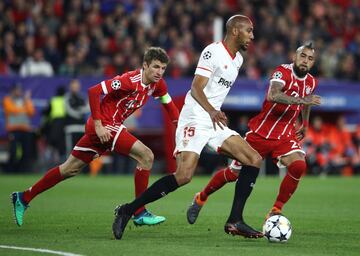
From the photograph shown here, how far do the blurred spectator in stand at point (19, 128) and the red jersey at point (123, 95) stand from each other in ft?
33.8

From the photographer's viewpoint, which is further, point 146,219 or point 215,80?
point 146,219

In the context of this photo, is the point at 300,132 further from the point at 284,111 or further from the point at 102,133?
the point at 102,133

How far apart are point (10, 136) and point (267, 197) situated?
305 inches

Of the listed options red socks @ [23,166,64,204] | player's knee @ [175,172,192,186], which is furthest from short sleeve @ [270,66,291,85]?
red socks @ [23,166,64,204]

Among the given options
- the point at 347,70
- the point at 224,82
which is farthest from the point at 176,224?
the point at 347,70

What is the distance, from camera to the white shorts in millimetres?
9516

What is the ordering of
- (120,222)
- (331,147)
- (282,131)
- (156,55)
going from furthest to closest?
(331,147) < (282,131) < (156,55) < (120,222)

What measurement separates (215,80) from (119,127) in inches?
50.5

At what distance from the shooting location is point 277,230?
9.02 metres

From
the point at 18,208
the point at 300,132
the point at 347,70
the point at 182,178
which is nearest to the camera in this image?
the point at 182,178

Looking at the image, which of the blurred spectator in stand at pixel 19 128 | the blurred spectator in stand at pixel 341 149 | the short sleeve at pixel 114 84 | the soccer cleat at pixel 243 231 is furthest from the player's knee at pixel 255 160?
the blurred spectator in stand at pixel 341 149

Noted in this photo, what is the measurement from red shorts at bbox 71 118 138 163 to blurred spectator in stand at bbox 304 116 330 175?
1363 cm

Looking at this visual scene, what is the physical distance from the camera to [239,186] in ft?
31.2

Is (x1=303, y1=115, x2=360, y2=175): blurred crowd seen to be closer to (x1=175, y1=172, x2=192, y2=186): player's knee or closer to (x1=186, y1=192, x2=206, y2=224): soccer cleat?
(x1=186, y1=192, x2=206, y2=224): soccer cleat
